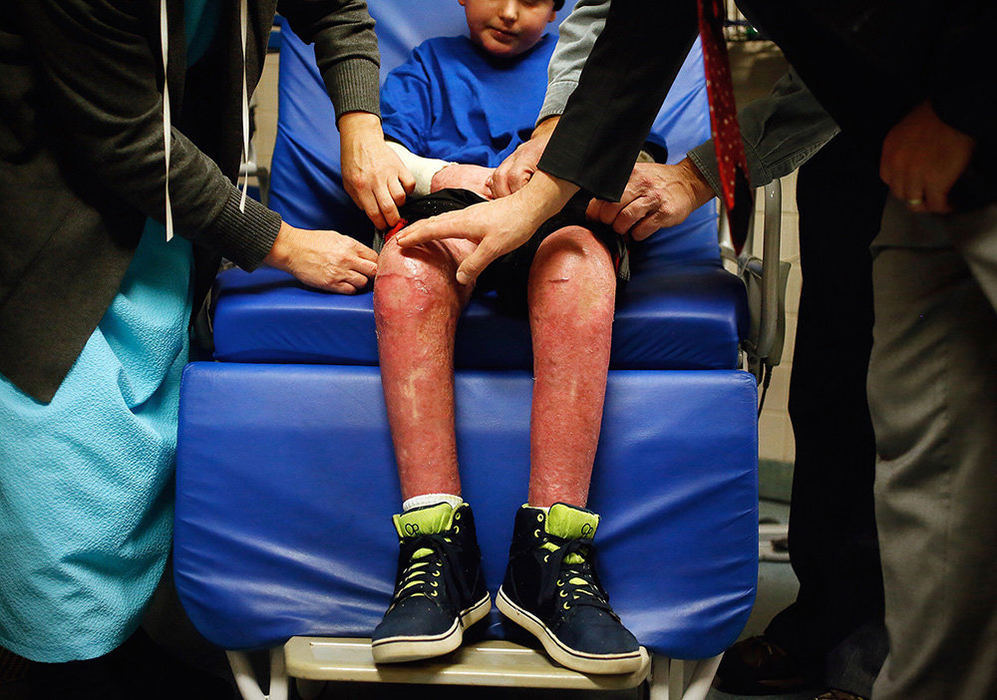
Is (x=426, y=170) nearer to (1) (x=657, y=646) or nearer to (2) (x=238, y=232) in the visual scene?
(2) (x=238, y=232)

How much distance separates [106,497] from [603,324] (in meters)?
0.66

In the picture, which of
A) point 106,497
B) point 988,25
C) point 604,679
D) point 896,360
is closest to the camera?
point 988,25

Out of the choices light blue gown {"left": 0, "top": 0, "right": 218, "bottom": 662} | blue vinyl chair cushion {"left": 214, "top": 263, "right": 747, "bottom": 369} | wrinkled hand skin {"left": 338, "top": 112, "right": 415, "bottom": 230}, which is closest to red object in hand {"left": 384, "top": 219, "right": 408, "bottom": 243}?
wrinkled hand skin {"left": 338, "top": 112, "right": 415, "bottom": 230}

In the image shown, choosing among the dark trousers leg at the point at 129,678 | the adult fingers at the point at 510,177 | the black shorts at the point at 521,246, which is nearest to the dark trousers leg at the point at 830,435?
the black shorts at the point at 521,246

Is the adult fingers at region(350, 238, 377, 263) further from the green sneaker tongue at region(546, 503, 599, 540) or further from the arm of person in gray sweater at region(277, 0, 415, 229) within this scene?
the green sneaker tongue at region(546, 503, 599, 540)

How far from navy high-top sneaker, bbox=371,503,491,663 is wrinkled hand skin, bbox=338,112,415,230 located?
1.53 feet

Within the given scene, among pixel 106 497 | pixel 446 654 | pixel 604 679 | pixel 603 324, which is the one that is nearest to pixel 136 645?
pixel 106 497

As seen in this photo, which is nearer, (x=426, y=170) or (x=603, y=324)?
(x=603, y=324)

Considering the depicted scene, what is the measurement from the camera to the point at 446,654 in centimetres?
98

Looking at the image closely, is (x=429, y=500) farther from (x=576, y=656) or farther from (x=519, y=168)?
(x=519, y=168)

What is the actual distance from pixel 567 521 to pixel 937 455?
0.43 m

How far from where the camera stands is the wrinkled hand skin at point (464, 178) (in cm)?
129

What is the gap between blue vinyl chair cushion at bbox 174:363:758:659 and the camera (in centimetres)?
109

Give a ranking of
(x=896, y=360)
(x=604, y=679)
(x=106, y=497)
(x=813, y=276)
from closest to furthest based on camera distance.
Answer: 1. (x=896, y=360)
2. (x=604, y=679)
3. (x=106, y=497)
4. (x=813, y=276)
